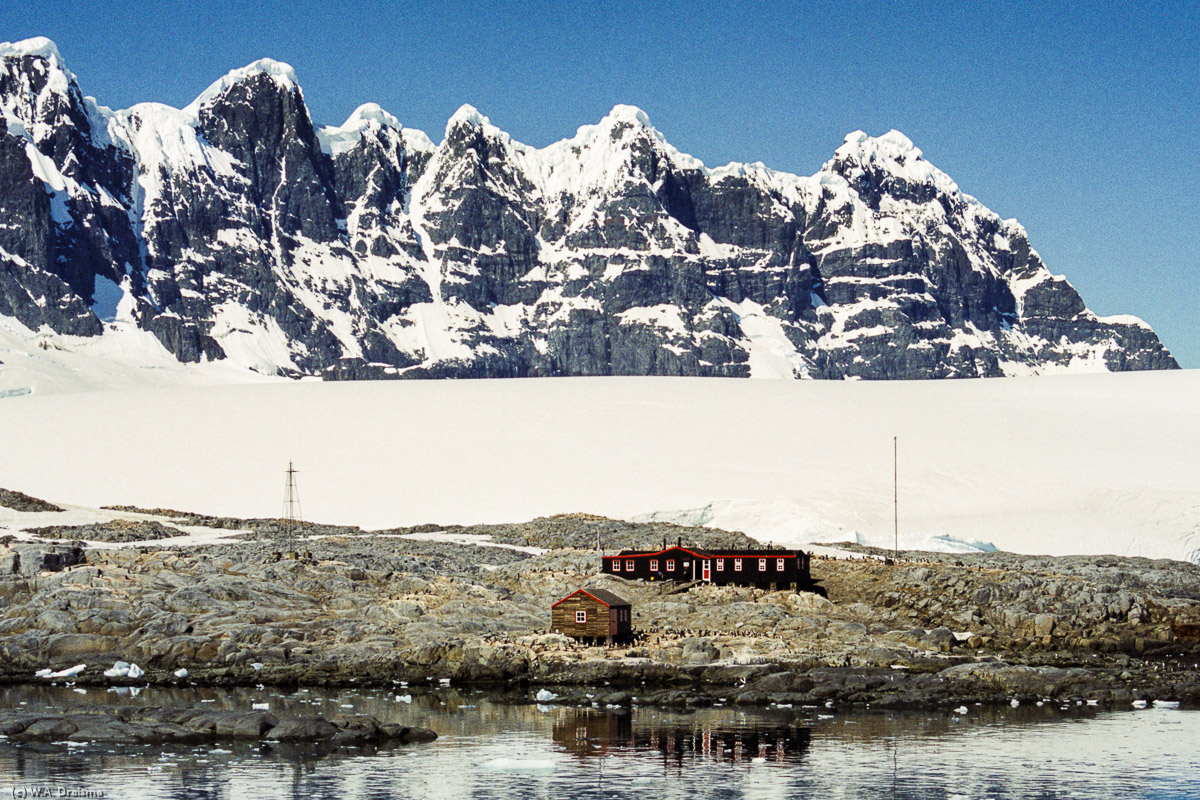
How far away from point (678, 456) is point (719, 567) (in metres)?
33.3

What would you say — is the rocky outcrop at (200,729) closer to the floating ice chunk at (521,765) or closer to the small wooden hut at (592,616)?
the floating ice chunk at (521,765)

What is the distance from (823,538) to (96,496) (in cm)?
4358

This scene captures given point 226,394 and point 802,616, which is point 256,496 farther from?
point 802,616

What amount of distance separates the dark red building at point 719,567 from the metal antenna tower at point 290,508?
64.5ft

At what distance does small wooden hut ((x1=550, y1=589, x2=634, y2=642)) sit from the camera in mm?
54094

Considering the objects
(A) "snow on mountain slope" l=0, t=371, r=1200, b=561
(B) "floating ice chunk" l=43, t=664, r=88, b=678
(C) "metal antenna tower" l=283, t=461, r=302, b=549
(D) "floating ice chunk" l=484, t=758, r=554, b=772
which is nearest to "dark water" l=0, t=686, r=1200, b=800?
(D) "floating ice chunk" l=484, t=758, r=554, b=772

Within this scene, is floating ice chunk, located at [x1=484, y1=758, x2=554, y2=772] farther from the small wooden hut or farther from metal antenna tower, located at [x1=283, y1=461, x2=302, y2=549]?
metal antenna tower, located at [x1=283, y1=461, x2=302, y2=549]

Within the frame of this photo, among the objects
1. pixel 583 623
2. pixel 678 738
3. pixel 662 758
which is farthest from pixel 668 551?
pixel 662 758

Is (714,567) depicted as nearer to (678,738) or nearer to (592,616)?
(592,616)

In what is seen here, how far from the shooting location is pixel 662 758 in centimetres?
3912

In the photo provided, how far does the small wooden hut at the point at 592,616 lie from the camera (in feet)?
177

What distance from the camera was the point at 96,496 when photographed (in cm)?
9006

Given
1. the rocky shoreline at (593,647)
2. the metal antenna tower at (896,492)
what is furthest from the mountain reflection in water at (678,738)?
the metal antenna tower at (896,492)

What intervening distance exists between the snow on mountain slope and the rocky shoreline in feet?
34.7
